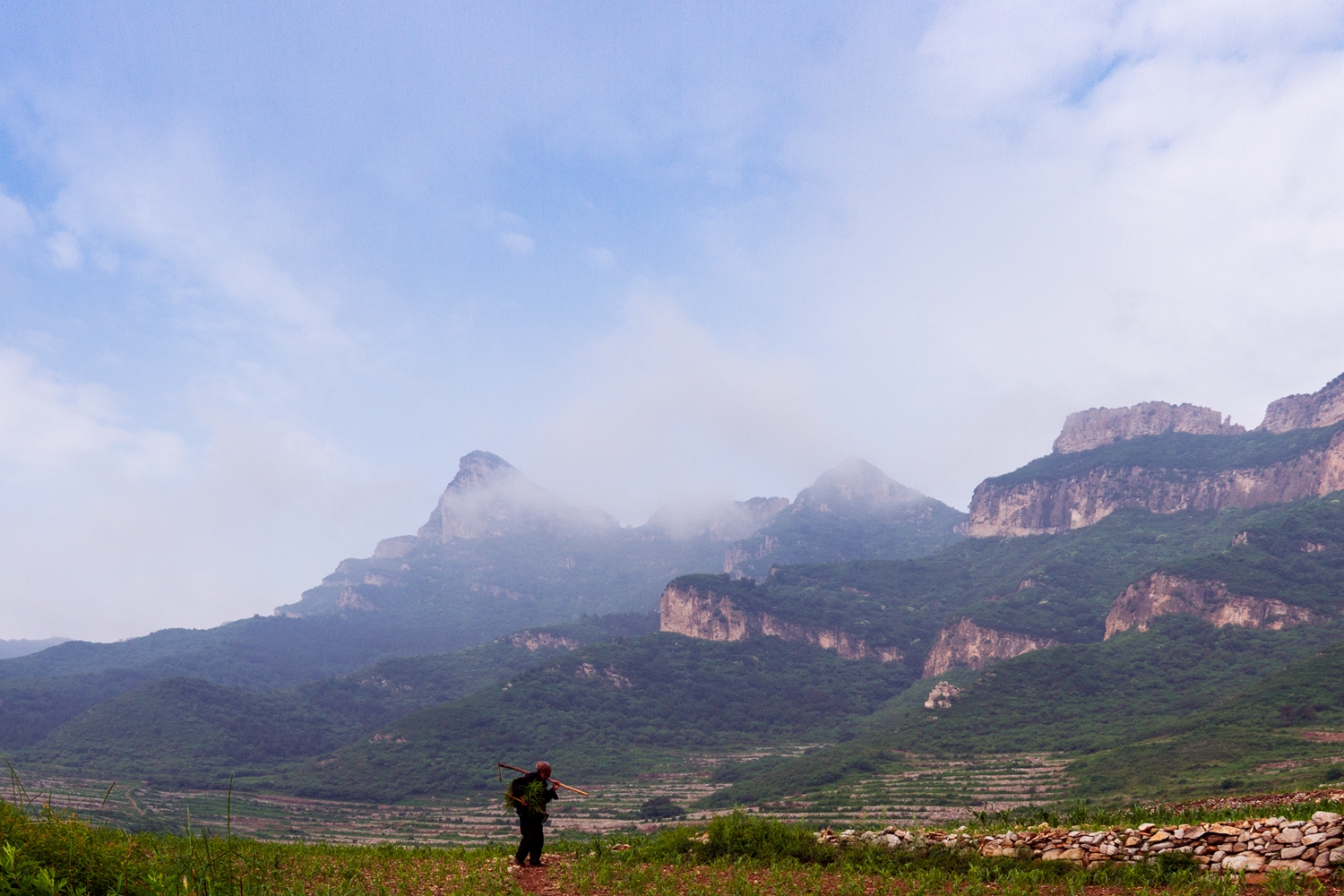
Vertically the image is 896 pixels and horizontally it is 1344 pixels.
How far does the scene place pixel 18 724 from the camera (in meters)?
174

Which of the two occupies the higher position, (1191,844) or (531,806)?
(531,806)

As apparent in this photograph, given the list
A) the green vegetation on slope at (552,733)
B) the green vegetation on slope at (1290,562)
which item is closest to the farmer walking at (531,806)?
the green vegetation on slope at (552,733)

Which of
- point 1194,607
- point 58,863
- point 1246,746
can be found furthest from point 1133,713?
point 58,863

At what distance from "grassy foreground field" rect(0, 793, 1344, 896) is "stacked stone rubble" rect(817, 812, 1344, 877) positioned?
404mm

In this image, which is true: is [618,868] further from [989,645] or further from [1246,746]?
[989,645]

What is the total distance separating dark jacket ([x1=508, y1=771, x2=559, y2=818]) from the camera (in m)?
16.7

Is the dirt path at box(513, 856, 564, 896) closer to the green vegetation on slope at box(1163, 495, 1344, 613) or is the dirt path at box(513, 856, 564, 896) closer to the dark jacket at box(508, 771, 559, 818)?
the dark jacket at box(508, 771, 559, 818)

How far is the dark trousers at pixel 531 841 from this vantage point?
16719mm

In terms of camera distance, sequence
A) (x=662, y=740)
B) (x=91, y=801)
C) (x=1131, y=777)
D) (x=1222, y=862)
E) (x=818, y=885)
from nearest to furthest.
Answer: (x=1222, y=862)
(x=818, y=885)
(x=1131, y=777)
(x=91, y=801)
(x=662, y=740)

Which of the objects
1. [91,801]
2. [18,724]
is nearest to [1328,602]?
[91,801]

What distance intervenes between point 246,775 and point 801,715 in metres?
122

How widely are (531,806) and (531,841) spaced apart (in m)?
0.87

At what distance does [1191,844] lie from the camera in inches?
575

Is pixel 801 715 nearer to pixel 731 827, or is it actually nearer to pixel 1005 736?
pixel 1005 736
